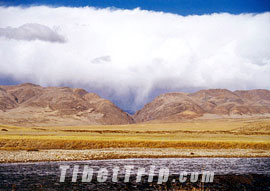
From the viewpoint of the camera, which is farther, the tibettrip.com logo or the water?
the tibettrip.com logo

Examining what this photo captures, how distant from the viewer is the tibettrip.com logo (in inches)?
1114

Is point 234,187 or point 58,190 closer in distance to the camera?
point 58,190

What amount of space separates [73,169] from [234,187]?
53.1ft

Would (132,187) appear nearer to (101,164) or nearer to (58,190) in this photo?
(58,190)

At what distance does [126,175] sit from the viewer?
30500mm

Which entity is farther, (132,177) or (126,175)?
(126,175)

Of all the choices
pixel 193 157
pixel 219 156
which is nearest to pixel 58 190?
pixel 193 157

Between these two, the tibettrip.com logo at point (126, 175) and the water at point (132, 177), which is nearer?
the water at point (132, 177)

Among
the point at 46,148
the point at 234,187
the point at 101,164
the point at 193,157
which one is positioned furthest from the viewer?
the point at 46,148

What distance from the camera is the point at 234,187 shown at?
25.8 metres

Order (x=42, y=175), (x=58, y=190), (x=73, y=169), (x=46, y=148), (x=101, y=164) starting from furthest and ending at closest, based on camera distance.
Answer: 1. (x=46, y=148)
2. (x=101, y=164)
3. (x=73, y=169)
4. (x=42, y=175)
5. (x=58, y=190)

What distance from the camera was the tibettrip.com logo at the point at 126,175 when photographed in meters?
28.3

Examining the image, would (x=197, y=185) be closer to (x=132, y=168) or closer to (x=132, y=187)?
(x=132, y=187)

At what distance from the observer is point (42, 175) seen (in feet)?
96.3
